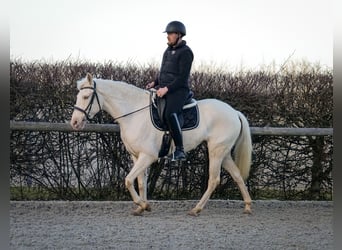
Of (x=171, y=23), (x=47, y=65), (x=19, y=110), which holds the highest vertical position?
(x=171, y=23)

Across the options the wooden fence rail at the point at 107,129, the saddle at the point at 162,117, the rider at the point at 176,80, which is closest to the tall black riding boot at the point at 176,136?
the rider at the point at 176,80

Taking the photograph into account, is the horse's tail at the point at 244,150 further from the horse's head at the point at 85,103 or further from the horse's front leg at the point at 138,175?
the horse's head at the point at 85,103

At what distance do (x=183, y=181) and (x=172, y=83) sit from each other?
2.28 metres

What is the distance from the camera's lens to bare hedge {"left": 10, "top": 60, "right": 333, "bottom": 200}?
27.1 ft

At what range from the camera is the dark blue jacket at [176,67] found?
278 inches

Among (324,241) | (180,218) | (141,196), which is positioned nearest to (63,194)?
(141,196)

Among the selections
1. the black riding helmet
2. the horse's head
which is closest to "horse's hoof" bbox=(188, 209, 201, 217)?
the horse's head

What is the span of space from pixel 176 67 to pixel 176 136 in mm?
959

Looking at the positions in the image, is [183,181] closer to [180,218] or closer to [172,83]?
[180,218]

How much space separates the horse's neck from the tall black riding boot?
0.53 meters

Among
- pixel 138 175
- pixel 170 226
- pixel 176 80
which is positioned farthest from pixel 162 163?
pixel 170 226

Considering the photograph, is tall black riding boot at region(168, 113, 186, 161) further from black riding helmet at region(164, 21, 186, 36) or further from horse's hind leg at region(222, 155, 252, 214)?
black riding helmet at region(164, 21, 186, 36)

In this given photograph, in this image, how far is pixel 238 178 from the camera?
7.80 metres

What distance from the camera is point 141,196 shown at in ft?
24.5
